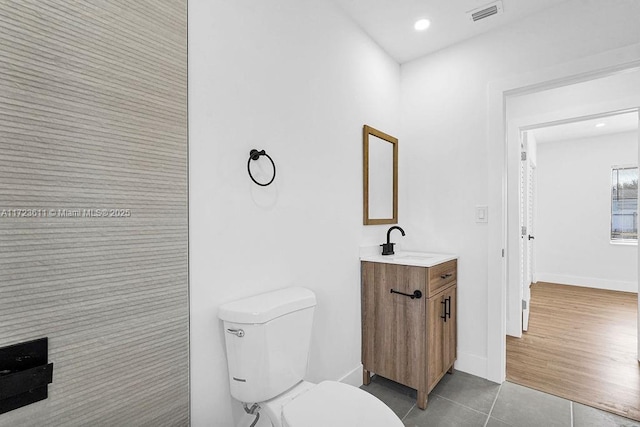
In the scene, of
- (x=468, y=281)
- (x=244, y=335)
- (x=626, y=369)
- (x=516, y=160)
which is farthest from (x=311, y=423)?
(x=516, y=160)

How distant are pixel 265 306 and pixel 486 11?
2.32m

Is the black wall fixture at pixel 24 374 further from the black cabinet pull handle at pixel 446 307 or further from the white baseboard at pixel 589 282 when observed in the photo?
the white baseboard at pixel 589 282

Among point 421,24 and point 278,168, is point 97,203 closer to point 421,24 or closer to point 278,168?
point 278,168

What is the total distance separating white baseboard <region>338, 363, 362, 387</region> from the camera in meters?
2.03

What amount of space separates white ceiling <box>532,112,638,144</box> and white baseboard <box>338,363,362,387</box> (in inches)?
166

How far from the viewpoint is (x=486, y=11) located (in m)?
2.07

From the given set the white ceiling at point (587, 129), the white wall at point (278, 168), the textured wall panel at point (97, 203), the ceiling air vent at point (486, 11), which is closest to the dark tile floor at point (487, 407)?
the white wall at point (278, 168)

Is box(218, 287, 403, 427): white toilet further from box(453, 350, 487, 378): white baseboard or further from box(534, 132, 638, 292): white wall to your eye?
box(534, 132, 638, 292): white wall

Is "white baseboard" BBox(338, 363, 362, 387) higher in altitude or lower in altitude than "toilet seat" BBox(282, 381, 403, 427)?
lower

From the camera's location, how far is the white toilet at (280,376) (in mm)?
1115

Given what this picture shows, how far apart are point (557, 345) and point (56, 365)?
141 inches

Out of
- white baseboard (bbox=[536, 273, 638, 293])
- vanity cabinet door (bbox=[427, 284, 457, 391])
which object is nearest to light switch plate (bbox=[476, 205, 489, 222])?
vanity cabinet door (bbox=[427, 284, 457, 391])

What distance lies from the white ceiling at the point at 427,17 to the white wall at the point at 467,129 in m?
0.09

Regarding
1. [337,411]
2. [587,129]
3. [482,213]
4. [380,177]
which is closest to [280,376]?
[337,411]
